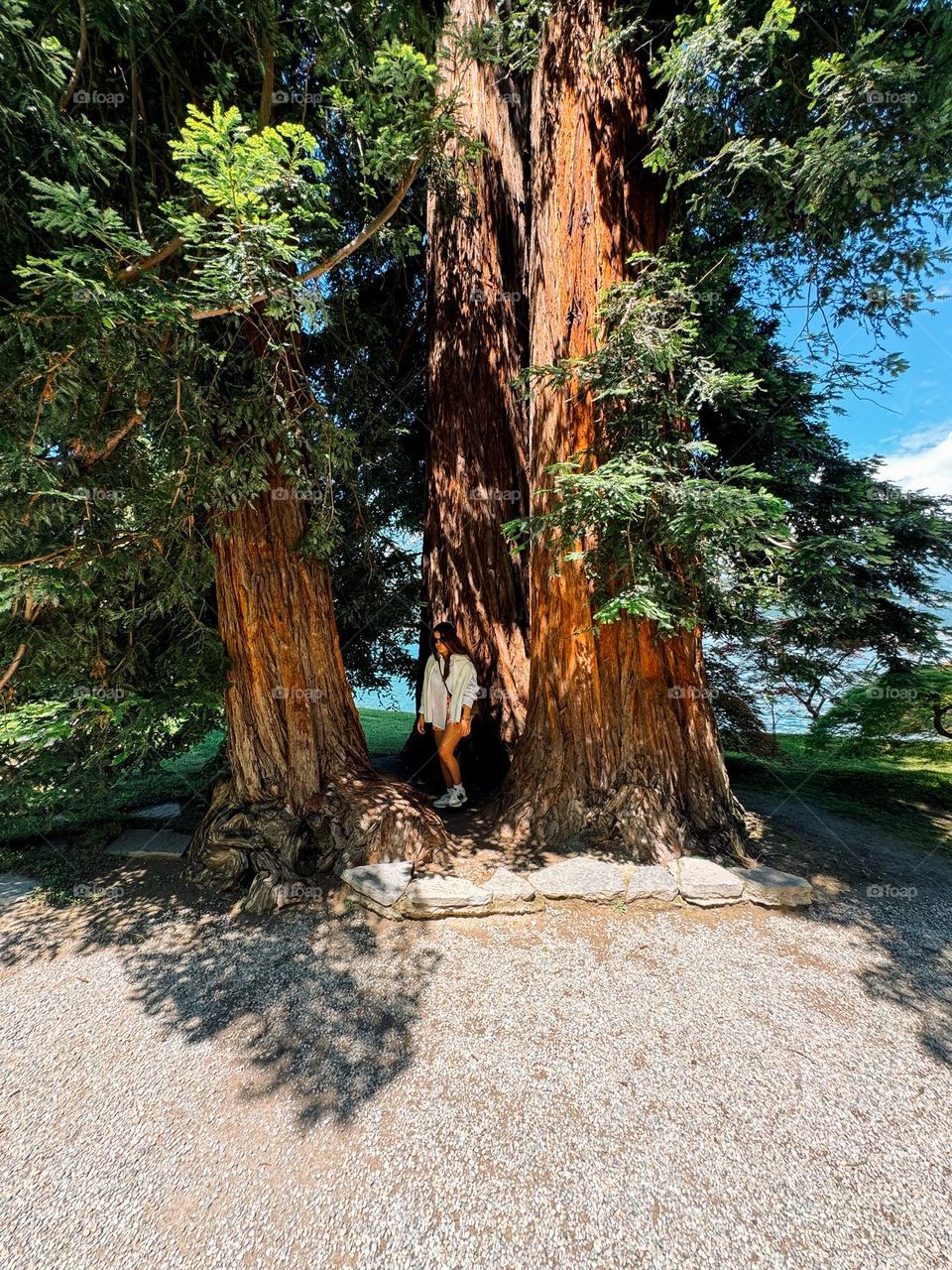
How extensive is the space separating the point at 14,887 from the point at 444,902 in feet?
9.98

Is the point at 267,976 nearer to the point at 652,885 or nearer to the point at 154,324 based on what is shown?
the point at 652,885

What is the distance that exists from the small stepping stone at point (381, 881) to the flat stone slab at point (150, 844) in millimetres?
1628

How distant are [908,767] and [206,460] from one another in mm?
8029

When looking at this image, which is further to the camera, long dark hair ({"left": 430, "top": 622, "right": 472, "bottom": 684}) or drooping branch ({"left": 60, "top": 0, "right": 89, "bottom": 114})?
long dark hair ({"left": 430, "top": 622, "right": 472, "bottom": 684})

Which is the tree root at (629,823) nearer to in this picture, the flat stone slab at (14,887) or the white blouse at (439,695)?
the white blouse at (439,695)

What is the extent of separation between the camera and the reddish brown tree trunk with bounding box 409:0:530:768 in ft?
16.6

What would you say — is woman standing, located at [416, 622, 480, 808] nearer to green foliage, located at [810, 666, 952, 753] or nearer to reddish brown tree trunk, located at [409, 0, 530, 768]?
reddish brown tree trunk, located at [409, 0, 530, 768]

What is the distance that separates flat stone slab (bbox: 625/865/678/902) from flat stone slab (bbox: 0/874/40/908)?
4037 mm

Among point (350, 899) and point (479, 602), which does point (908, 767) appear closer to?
point (479, 602)

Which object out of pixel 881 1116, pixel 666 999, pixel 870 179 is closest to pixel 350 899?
pixel 666 999

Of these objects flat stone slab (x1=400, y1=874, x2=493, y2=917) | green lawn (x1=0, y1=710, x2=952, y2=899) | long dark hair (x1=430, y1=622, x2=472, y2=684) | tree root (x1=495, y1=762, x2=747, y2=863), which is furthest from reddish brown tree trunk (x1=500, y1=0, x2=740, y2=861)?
green lawn (x1=0, y1=710, x2=952, y2=899)

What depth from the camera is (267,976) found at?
2525 mm

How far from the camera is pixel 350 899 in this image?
122 inches

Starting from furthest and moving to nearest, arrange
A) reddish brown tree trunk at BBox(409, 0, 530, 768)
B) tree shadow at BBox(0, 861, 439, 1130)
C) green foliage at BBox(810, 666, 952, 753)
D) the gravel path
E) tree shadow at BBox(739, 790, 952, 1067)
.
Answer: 1. reddish brown tree trunk at BBox(409, 0, 530, 768)
2. green foliage at BBox(810, 666, 952, 753)
3. tree shadow at BBox(739, 790, 952, 1067)
4. tree shadow at BBox(0, 861, 439, 1130)
5. the gravel path
